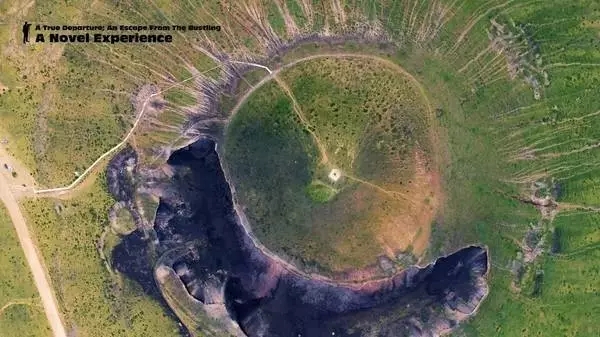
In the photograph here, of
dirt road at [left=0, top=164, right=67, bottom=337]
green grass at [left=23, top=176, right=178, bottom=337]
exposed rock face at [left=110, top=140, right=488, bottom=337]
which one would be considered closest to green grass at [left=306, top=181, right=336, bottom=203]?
exposed rock face at [left=110, top=140, right=488, bottom=337]

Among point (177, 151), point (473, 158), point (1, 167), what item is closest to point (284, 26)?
point (177, 151)

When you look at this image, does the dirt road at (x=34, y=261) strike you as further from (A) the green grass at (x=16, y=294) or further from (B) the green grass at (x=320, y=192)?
(B) the green grass at (x=320, y=192)

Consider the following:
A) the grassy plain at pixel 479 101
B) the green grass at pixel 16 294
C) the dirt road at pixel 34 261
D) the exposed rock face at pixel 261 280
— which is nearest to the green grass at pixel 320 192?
the grassy plain at pixel 479 101

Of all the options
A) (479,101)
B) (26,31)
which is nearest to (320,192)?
(479,101)

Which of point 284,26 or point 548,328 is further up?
point 284,26

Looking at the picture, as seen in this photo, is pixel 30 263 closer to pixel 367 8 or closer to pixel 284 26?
pixel 284 26

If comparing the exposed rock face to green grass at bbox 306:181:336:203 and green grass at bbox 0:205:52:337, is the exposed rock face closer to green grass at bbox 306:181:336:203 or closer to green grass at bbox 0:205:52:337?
green grass at bbox 306:181:336:203
